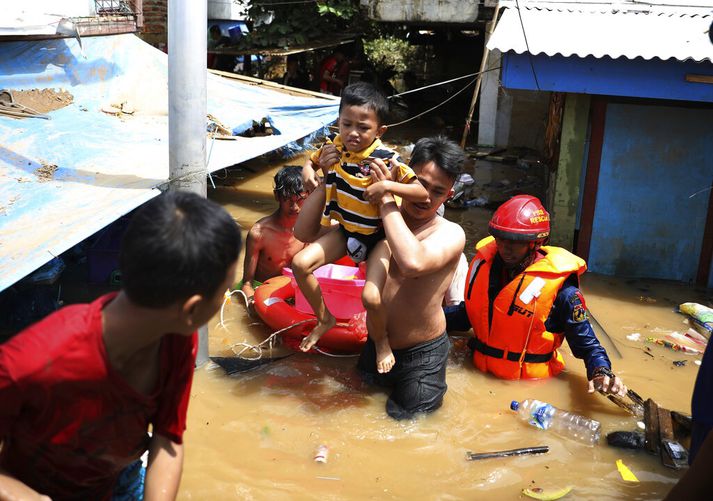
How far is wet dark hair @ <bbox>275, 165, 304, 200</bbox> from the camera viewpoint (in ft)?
18.8

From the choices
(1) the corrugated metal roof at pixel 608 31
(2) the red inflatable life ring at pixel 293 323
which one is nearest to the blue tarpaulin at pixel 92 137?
(2) the red inflatable life ring at pixel 293 323

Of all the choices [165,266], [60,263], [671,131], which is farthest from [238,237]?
[671,131]

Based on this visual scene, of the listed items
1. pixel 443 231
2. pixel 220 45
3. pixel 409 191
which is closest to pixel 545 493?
pixel 443 231

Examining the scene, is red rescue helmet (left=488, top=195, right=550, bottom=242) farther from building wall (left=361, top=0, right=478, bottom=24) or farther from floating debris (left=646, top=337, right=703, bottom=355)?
building wall (left=361, top=0, right=478, bottom=24)

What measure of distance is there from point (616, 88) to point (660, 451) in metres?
4.07

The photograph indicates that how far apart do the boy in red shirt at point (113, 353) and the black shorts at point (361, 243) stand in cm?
229

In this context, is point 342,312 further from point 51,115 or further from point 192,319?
point 51,115

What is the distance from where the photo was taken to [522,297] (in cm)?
469

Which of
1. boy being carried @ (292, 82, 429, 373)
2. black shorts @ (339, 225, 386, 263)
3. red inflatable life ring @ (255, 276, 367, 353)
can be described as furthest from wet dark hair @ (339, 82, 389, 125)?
red inflatable life ring @ (255, 276, 367, 353)

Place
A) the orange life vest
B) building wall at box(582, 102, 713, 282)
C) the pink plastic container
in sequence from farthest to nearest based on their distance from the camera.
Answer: building wall at box(582, 102, 713, 282) < the pink plastic container < the orange life vest

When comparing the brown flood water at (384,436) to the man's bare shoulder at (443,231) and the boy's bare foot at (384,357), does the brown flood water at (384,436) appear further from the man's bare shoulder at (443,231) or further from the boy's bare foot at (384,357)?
the man's bare shoulder at (443,231)

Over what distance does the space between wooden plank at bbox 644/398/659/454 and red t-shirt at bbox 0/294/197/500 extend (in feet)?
10.6

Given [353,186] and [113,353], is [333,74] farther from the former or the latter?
[113,353]

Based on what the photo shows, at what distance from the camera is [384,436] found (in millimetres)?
4348
